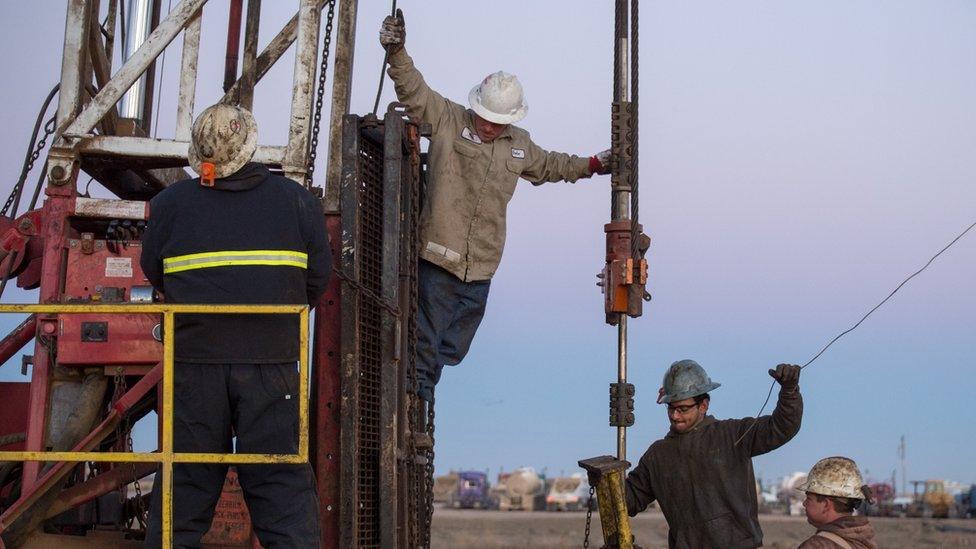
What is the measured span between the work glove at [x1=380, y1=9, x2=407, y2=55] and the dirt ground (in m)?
19.1

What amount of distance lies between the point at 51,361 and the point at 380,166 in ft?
6.40

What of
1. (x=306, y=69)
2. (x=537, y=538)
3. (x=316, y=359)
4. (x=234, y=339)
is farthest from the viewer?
(x=537, y=538)

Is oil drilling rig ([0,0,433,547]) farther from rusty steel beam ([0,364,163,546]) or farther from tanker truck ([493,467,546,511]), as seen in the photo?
tanker truck ([493,467,546,511])

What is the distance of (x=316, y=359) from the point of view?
21.5 ft

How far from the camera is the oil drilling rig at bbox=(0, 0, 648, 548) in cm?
639

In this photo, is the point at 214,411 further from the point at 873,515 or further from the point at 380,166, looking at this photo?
the point at 873,515

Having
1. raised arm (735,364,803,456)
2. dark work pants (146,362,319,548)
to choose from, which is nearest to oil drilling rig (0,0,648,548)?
dark work pants (146,362,319,548)

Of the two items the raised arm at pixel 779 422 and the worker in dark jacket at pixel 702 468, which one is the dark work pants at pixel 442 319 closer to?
the worker in dark jacket at pixel 702 468

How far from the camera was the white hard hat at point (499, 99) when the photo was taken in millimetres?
7758

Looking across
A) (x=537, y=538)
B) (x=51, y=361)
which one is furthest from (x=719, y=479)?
(x=537, y=538)

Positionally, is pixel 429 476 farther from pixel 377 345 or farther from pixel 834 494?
pixel 834 494

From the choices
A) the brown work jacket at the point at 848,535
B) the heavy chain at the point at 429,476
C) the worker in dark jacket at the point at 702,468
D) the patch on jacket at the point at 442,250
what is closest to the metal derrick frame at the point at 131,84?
the patch on jacket at the point at 442,250

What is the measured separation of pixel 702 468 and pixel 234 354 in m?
2.95

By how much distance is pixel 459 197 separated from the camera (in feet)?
25.1
